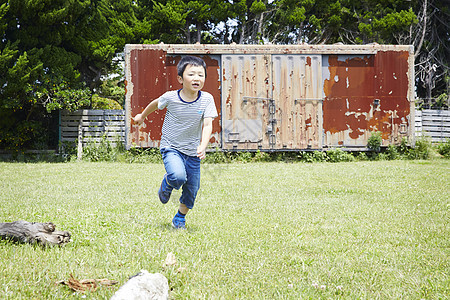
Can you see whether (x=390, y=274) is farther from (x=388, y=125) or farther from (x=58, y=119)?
(x=58, y=119)

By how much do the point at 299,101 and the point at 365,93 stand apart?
6.90 feet

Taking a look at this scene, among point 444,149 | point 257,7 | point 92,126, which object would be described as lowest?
point 444,149

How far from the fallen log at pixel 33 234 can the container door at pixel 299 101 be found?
9.44m

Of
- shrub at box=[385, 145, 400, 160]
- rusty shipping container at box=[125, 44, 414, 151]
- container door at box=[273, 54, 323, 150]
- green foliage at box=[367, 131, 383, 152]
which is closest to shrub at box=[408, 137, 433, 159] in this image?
shrub at box=[385, 145, 400, 160]

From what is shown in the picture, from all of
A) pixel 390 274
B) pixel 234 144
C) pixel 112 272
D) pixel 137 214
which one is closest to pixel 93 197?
pixel 137 214

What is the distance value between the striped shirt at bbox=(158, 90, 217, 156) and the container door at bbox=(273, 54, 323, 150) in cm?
840

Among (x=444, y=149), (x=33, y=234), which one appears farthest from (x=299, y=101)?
(x=33, y=234)

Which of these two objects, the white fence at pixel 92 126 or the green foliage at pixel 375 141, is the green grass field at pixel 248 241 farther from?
the white fence at pixel 92 126

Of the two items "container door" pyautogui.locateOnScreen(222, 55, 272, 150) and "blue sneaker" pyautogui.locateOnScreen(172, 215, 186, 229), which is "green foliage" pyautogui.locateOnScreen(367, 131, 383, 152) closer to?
"container door" pyautogui.locateOnScreen(222, 55, 272, 150)

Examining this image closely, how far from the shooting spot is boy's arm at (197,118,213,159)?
3824 millimetres

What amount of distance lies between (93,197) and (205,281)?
3.95m

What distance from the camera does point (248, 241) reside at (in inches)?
145

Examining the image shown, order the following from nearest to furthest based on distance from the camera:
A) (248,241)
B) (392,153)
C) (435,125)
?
(248,241) → (392,153) → (435,125)

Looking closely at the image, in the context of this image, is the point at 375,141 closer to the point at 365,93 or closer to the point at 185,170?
the point at 365,93
